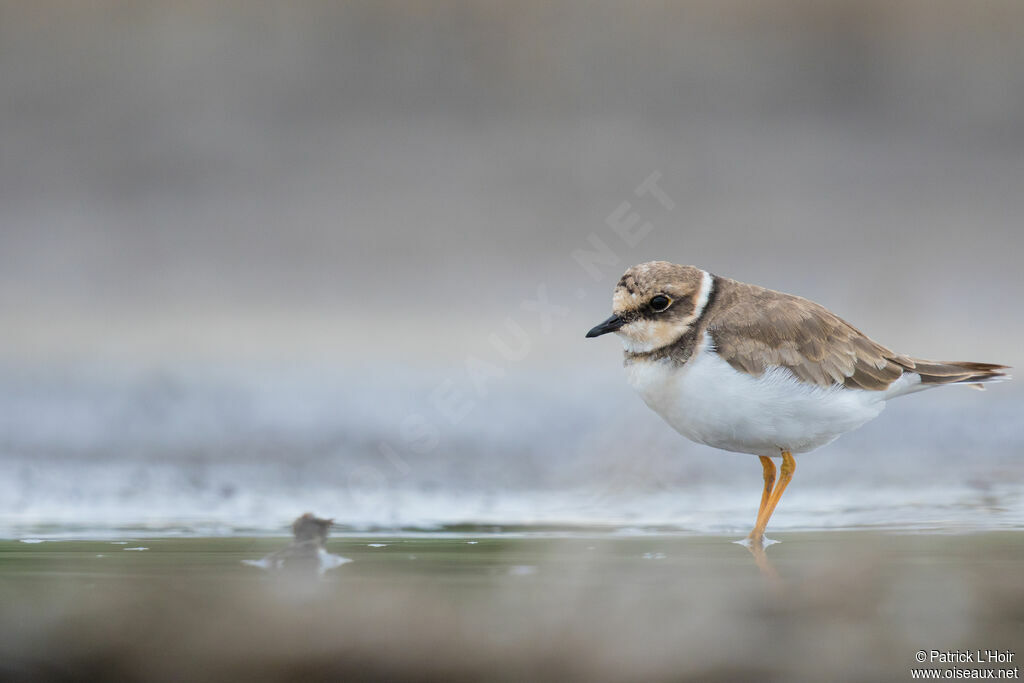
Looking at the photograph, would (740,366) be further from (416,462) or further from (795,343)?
(416,462)

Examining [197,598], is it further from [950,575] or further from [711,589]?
[950,575]

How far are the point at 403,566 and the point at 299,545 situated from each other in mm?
405

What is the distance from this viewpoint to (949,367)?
3832 millimetres

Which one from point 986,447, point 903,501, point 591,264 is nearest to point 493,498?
point 903,501

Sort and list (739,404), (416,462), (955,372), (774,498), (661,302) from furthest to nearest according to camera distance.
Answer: (416,462)
(955,372)
(774,498)
(661,302)
(739,404)

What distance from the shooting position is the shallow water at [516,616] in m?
2.46

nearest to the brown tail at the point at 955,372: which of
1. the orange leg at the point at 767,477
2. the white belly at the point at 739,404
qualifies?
the white belly at the point at 739,404

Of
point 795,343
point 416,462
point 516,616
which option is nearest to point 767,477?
point 795,343

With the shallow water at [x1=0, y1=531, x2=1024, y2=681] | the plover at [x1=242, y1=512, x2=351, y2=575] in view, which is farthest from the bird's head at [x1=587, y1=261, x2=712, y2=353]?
the plover at [x1=242, y1=512, x2=351, y2=575]

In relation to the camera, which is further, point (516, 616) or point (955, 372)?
point (955, 372)

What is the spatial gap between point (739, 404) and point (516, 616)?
3.45 ft

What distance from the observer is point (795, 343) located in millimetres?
3584

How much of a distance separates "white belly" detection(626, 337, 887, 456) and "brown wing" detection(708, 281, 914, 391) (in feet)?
0.16

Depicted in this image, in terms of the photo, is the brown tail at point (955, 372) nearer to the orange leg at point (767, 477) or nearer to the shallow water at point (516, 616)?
Answer: the orange leg at point (767, 477)
